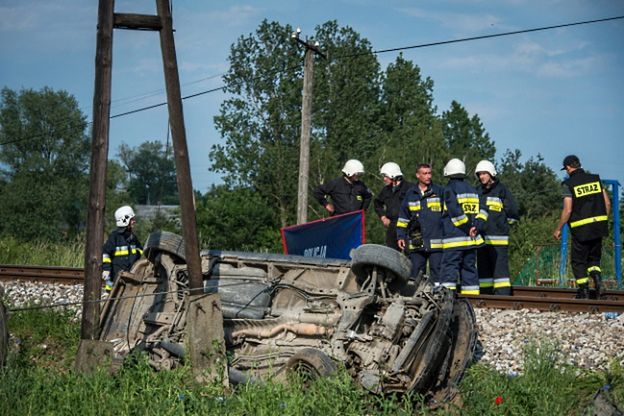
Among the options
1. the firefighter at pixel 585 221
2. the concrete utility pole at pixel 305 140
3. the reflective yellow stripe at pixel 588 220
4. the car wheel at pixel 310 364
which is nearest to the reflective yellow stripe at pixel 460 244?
the firefighter at pixel 585 221

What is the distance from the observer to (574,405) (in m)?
6.39

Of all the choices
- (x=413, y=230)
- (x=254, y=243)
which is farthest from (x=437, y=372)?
(x=254, y=243)

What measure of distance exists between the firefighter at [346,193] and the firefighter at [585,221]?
114 inches

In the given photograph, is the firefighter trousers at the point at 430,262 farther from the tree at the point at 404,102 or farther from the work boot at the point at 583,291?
the tree at the point at 404,102

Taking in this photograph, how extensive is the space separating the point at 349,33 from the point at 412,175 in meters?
19.9

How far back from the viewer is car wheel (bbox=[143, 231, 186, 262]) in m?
7.59

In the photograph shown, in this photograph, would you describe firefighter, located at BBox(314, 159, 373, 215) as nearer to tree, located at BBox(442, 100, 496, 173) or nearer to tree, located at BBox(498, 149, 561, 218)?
tree, located at BBox(498, 149, 561, 218)

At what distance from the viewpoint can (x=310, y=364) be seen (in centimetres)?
629

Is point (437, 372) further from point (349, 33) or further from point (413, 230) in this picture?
point (349, 33)

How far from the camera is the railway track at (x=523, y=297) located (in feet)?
31.5

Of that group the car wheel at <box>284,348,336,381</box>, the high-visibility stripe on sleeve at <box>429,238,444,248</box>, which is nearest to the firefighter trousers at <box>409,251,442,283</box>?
the high-visibility stripe on sleeve at <box>429,238,444,248</box>

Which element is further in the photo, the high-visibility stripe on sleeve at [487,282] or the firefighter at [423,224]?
the high-visibility stripe on sleeve at [487,282]

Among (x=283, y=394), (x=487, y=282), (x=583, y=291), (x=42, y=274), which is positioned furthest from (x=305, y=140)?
(x=283, y=394)

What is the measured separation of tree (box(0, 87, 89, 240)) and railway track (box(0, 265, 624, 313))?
35.5 meters
